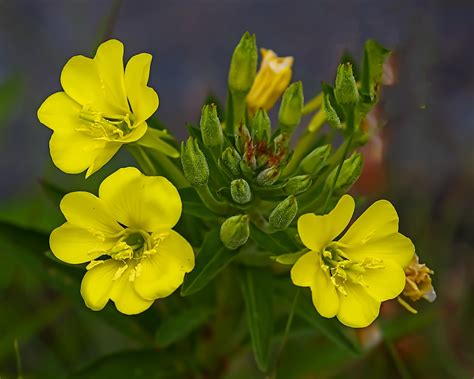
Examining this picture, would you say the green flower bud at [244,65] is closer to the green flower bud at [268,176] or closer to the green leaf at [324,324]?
the green flower bud at [268,176]

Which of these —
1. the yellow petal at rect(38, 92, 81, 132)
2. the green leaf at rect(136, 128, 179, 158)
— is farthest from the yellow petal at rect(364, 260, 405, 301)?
the yellow petal at rect(38, 92, 81, 132)

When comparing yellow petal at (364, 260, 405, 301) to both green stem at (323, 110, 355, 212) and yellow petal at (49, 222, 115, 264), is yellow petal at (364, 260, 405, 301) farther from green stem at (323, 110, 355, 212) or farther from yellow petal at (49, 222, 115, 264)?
yellow petal at (49, 222, 115, 264)

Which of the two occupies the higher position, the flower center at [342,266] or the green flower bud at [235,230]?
the green flower bud at [235,230]

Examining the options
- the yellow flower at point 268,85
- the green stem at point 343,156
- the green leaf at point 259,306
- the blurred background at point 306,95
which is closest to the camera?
the green stem at point 343,156

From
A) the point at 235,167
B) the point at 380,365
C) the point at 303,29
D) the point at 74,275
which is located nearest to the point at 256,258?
the point at 235,167

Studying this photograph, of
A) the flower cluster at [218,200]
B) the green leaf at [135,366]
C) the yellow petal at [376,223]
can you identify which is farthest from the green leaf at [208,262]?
the green leaf at [135,366]

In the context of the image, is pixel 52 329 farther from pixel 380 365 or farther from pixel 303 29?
pixel 303 29
